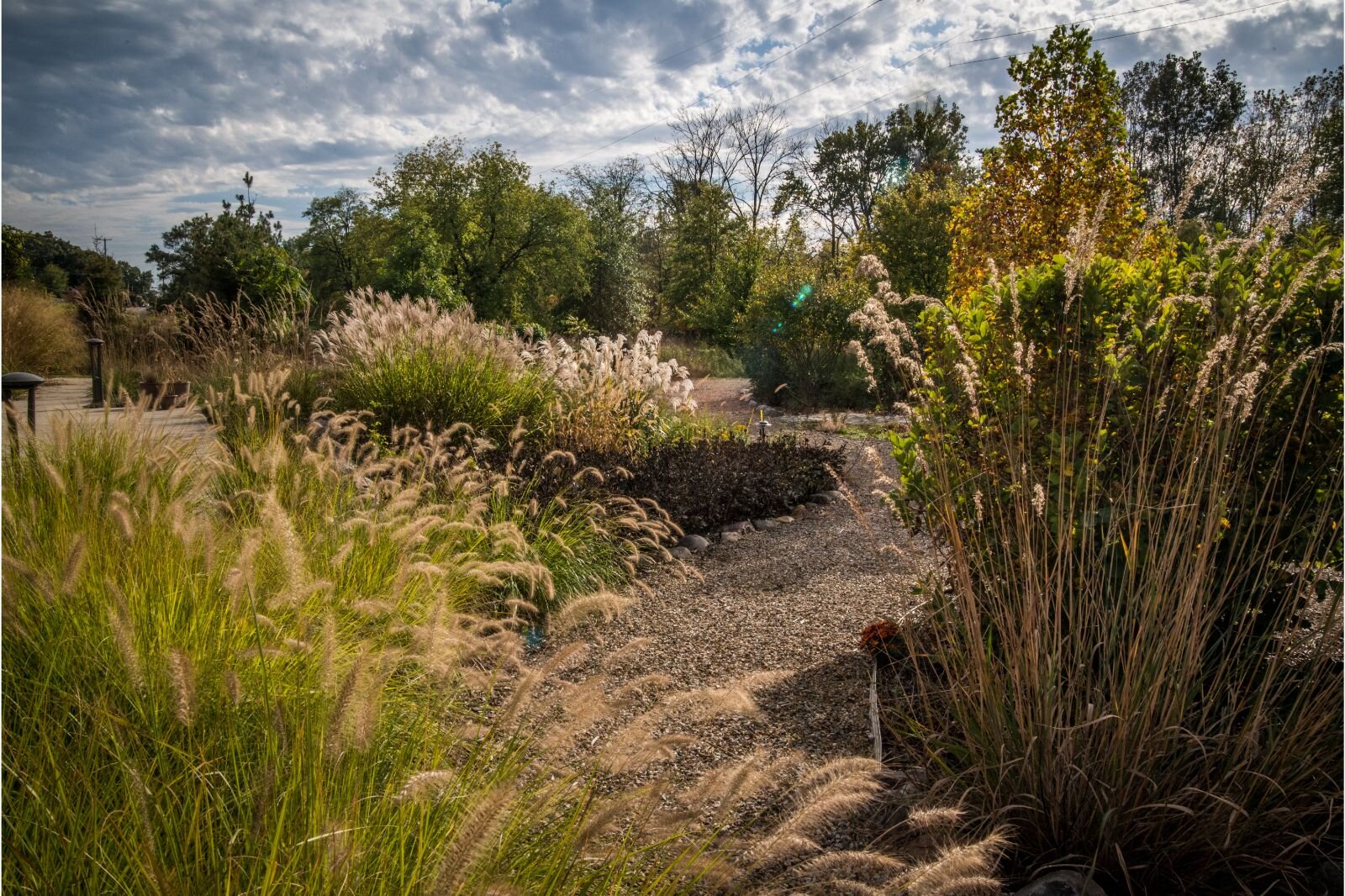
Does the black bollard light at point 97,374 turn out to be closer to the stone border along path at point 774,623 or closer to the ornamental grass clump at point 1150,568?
the stone border along path at point 774,623

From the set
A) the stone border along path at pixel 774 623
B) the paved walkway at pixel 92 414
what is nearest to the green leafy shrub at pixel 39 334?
the paved walkway at pixel 92 414

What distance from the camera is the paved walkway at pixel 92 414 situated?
3756mm

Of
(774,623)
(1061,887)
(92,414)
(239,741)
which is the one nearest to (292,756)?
(239,741)

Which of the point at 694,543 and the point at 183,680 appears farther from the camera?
the point at 694,543

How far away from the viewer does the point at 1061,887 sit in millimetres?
1761

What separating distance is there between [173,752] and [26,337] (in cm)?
1206

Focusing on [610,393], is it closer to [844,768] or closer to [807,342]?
[844,768]

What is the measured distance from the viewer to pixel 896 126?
28719mm

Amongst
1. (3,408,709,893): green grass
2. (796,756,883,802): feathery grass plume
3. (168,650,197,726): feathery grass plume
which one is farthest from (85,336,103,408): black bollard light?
(796,756,883,802): feathery grass plume

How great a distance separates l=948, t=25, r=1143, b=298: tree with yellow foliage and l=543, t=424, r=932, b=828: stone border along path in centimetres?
359

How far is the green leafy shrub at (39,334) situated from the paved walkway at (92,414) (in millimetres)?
278

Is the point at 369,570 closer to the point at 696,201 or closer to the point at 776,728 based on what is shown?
the point at 776,728

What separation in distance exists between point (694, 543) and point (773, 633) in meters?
1.55

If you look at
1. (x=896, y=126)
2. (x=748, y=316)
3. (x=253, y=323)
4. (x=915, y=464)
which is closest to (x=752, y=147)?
(x=896, y=126)
